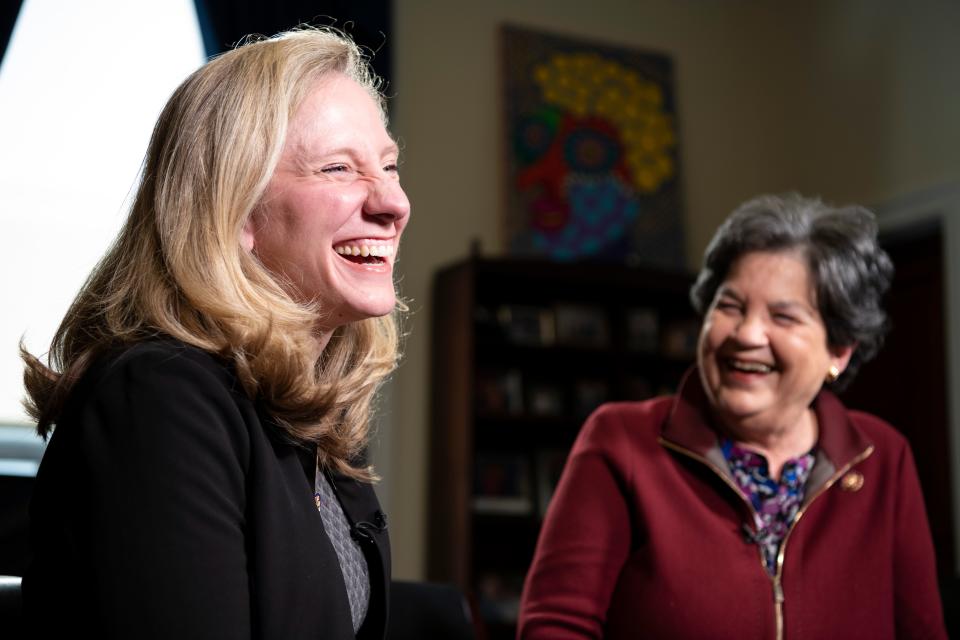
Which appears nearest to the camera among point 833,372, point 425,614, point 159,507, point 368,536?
point 159,507

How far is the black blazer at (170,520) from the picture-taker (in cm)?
99

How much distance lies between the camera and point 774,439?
6.76 ft

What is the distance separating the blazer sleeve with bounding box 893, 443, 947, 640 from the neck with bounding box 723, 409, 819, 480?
21cm

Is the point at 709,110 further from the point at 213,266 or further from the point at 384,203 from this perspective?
the point at 213,266

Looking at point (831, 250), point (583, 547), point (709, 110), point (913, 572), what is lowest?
point (913, 572)

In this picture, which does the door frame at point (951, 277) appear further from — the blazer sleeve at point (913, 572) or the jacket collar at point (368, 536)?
the jacket collar at point (368, 536)

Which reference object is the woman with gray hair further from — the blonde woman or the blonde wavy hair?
the blonde wavy hair

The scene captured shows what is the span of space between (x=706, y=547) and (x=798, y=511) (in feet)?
0.70

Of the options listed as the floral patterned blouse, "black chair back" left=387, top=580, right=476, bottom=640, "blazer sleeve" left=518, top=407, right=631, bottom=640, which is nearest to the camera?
"black chair back" left=387, top=580, right=476, bottom=640

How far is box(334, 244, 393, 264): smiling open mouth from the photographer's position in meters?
1.34

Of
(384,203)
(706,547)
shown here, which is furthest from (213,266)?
(706,547)

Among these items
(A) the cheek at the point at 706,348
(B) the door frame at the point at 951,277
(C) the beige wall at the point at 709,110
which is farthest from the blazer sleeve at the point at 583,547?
(B) the door frame at the point at 951,277

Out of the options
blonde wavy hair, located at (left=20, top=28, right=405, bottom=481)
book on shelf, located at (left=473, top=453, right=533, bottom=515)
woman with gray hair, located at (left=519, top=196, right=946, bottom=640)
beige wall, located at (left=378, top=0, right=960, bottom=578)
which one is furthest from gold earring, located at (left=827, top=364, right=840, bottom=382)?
book on shelf, located at (left=473, top=453, right=533, bottom=515)

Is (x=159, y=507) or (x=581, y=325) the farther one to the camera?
(x=581, y=325)
